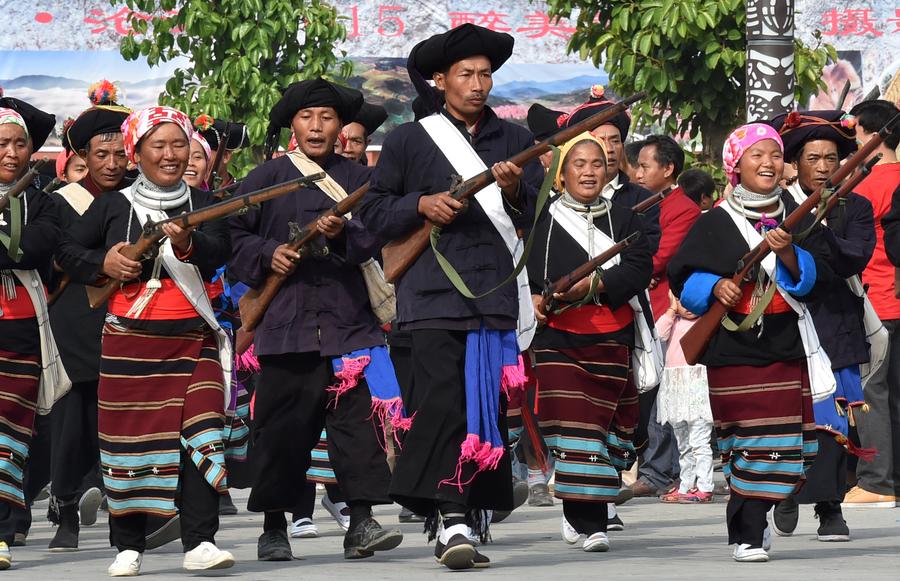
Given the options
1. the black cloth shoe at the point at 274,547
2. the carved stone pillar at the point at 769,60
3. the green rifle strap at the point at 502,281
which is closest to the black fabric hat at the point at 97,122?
the green rifle strap at the point at 502,281

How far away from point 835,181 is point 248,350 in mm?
4020

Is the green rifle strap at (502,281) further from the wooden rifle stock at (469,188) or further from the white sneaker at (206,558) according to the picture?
the white sneaker at (206,558)

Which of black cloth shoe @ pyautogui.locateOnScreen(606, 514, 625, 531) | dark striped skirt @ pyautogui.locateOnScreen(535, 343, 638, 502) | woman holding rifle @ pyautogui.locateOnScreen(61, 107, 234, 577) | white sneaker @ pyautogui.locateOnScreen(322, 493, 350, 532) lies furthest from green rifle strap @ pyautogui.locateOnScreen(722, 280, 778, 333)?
white sneaker @ pyautogui.locateOnScreen(322, 493, 350, 532)

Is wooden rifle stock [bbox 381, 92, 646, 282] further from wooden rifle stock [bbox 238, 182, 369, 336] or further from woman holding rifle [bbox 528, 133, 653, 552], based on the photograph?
woman holding rifle [bbox 528, 133, 653, 552]

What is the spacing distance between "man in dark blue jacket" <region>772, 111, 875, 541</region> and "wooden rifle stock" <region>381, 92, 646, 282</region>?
1.51 metres

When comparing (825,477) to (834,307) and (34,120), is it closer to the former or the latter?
(834,307)

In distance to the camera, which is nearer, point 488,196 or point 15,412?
point 488,196

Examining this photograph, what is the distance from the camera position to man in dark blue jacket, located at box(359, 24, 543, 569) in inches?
327

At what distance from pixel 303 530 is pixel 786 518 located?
103 inches

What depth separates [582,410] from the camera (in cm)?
926

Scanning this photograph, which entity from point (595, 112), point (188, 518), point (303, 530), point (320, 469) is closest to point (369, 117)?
point (595, 112)

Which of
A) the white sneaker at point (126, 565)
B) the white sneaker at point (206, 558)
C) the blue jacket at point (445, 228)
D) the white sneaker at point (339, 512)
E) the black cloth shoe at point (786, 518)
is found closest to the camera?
the white sneaker at point (206, 558)

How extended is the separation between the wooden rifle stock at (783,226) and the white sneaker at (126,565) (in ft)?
8.78

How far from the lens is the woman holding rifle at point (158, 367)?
329 inches
